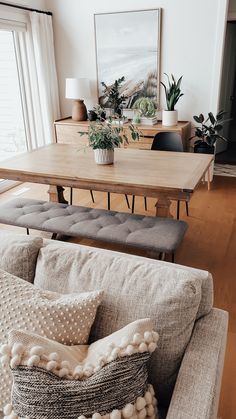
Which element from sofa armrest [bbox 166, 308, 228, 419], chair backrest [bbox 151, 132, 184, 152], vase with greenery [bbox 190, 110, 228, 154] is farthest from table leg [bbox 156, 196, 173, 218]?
vase with greenery [bbox 190, 110, 228, 154]

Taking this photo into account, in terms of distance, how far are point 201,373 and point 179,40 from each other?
13.6ft

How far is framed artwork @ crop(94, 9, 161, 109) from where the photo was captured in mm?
4242

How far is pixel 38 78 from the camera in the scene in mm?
4547

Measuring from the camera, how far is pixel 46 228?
2.32 metres

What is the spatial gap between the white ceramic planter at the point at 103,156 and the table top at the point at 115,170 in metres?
0.05

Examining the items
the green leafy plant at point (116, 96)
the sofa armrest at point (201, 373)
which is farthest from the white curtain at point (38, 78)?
the sofa armrest at point (201, 373)

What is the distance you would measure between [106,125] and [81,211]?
664 mm

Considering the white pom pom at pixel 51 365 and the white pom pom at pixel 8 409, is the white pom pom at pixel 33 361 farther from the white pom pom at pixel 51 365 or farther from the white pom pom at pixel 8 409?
the white pom pom at pixel 8 409

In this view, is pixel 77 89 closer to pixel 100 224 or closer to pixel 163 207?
pixel 163 207

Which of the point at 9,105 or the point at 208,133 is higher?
the point at 9,105

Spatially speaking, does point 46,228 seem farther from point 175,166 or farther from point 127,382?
point 127,382

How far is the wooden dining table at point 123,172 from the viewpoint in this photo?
7.18 ft

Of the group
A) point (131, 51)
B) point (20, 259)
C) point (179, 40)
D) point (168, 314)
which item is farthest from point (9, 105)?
point (168, 314)

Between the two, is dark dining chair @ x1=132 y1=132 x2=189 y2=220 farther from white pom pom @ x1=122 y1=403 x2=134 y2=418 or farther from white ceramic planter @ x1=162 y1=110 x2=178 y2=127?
white pom pom @ x1=122 y1=403 x2=134 y2=418
